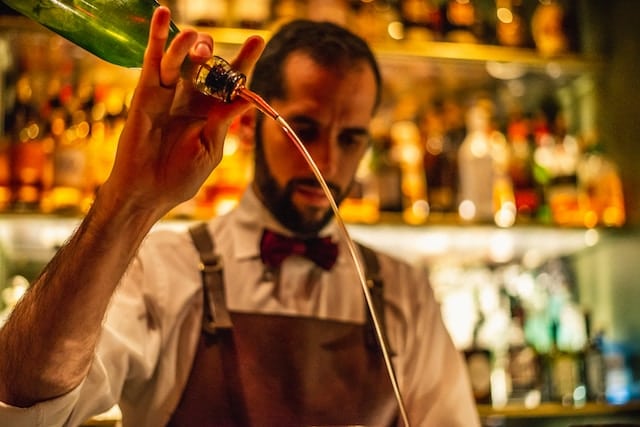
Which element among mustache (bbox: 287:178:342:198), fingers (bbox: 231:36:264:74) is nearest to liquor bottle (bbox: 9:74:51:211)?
mustache (bbox: 287:178:342:198)

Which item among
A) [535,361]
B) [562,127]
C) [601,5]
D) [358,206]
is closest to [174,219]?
[358,206]

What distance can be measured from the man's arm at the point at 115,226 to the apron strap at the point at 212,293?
0.47 m

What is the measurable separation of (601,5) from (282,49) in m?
1.34

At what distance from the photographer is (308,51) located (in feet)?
4.06

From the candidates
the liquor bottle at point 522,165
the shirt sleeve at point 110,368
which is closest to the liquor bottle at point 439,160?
the liquor bottle at point 522,165

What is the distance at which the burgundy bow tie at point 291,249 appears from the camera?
129cm

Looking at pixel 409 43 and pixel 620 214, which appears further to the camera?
pixel 620 214

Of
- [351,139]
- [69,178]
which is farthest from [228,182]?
[351,139]

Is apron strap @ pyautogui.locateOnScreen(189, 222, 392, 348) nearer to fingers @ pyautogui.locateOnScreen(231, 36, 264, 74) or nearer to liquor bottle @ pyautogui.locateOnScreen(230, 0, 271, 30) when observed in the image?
fingers @ pyautogui.locateOnScreen(231, 36, 264, 74)

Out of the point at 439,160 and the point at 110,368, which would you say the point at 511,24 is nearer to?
the point at 439,160

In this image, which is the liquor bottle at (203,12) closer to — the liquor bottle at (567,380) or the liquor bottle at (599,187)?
the liquor bottle at (599,187)

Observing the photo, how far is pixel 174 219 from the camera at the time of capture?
1755 mm

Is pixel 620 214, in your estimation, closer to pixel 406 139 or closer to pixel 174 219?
pixel 406 139

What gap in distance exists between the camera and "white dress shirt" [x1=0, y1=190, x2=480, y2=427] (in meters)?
1.08
